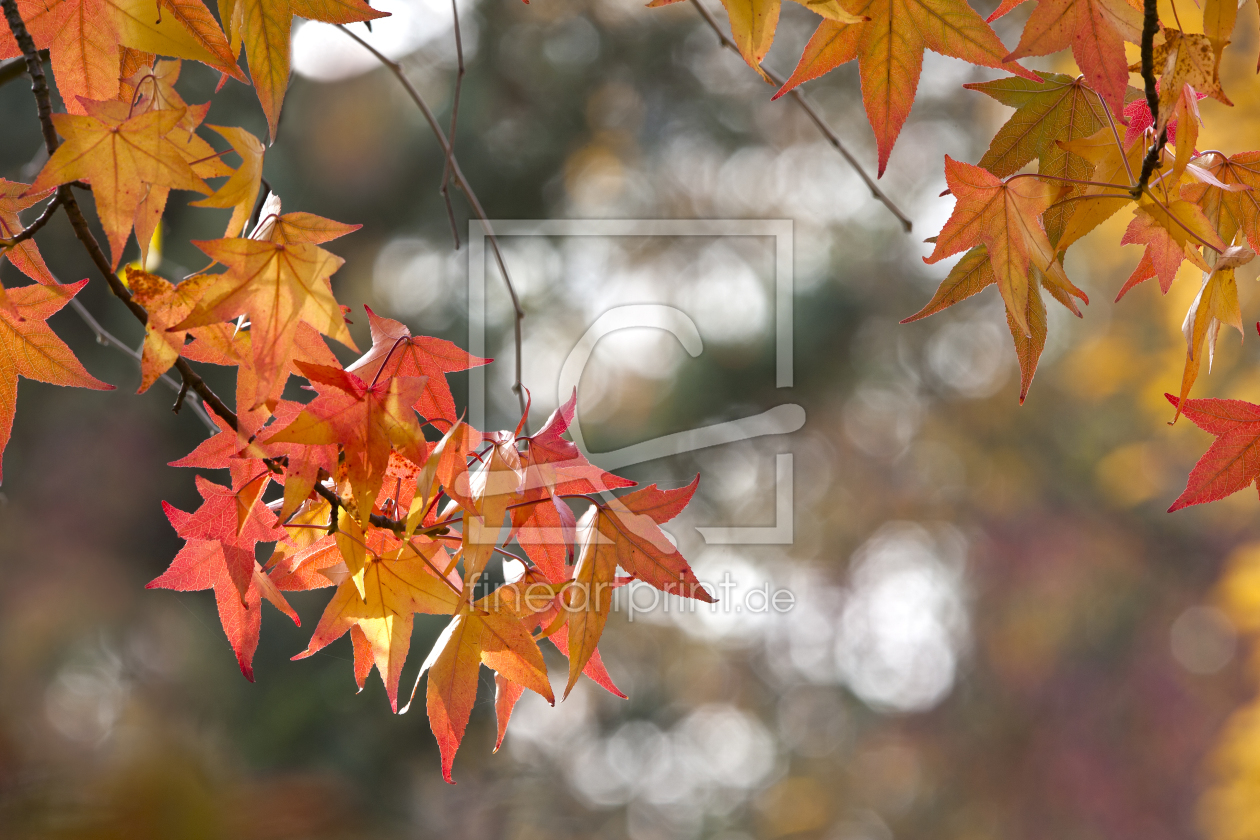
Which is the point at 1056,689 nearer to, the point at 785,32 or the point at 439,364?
the point at 785,32

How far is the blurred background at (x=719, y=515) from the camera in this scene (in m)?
2.39

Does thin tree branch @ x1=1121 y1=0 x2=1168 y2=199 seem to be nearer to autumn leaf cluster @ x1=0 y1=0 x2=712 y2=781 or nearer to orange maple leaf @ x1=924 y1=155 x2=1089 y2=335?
orange maple leaf @ x1=924 y1=155 x2=1089 y2=335

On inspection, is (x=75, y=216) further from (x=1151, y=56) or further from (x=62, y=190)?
(x=1151, y=56)

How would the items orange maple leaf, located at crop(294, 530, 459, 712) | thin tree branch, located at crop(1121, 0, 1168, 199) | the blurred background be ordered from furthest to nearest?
the blurred background → orange maple leaf, located at crop(294, 530, 459, 712) → thin tree branch, located at crop(1121, 0, 1168, 199)

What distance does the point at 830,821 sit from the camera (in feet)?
13.8

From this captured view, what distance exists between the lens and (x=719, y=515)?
3174 millimetres

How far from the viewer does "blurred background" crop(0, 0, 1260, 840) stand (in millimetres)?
2387

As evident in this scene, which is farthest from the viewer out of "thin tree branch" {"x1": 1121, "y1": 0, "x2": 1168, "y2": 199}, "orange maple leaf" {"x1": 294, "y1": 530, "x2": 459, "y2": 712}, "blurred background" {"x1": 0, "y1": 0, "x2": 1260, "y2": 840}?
"blurred background" {"x1": 0, "y1": 0, "x2": 1260, "y2": 840}

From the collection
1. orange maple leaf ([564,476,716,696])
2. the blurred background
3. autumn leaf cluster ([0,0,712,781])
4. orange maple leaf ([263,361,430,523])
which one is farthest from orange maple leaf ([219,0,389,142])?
the blurred background

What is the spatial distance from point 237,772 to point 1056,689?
3.85 m

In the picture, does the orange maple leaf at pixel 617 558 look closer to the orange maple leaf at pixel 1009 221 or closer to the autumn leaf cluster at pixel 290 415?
the autumn leaf cluster at pixel 290 415

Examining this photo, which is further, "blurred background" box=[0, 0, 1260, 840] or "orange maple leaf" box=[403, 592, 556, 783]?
"blurred background" box=[0, 0, 1260, 840]

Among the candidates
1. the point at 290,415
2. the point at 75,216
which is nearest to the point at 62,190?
the point at 75,216

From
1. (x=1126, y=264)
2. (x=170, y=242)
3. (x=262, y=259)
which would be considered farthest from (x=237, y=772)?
(x=1126, y=264)
